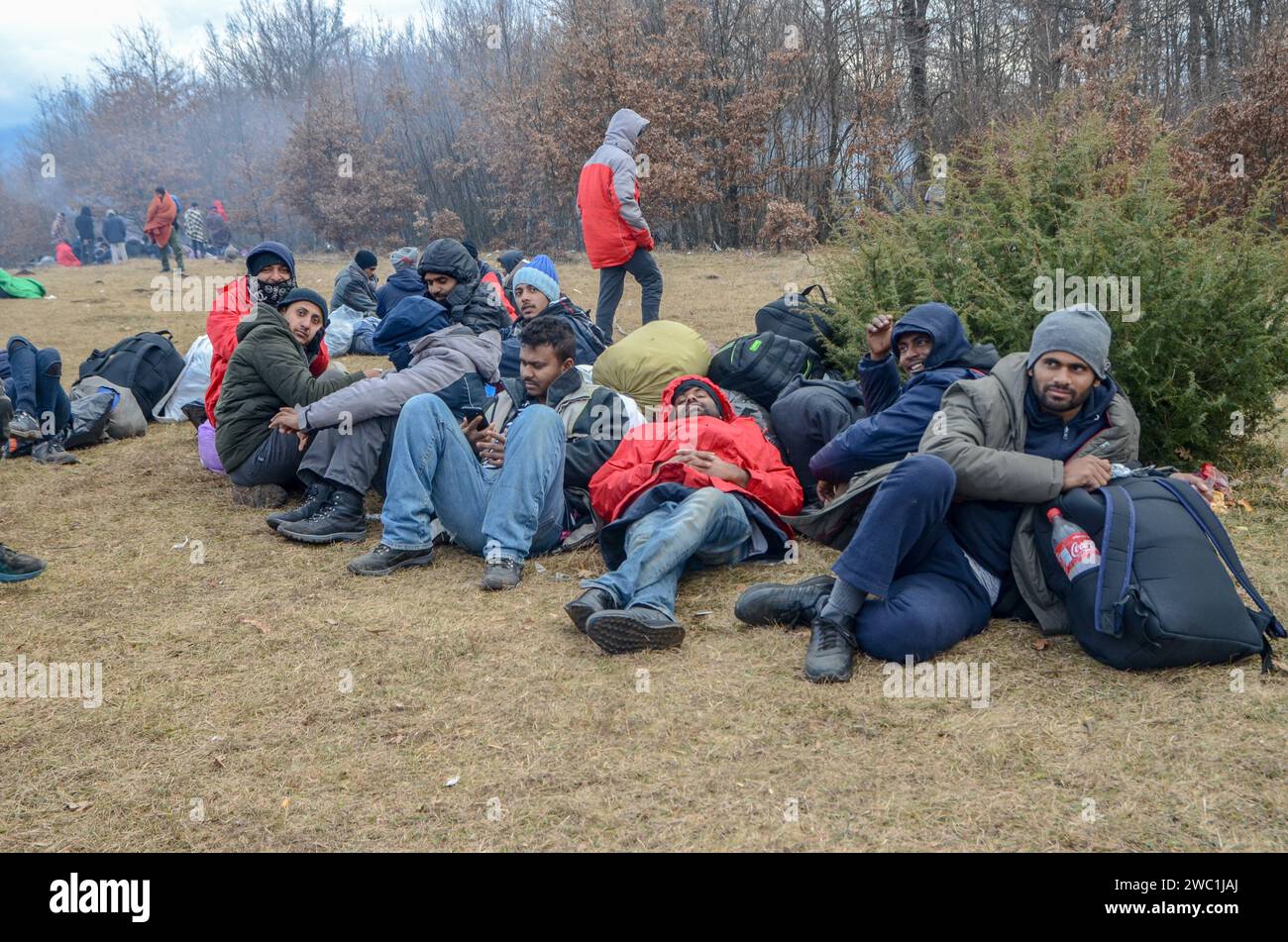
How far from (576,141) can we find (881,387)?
16.9 meters

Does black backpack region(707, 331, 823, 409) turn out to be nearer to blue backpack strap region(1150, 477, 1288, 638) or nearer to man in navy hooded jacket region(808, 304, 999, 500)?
man in navy hooded jacket region(808, 304, 999, 500)

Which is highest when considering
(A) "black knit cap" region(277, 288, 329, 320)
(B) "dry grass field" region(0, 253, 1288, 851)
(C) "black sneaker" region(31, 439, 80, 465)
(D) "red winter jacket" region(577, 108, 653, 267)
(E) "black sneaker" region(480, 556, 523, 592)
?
(D) "red winter jacket" region(577, 108, 653, 267)

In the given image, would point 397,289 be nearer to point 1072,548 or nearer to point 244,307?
point 244,307

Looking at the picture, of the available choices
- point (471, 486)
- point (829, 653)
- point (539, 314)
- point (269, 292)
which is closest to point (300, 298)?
point (269, 292)

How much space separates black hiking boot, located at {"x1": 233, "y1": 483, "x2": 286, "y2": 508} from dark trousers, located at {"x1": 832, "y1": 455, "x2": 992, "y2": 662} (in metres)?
3.58

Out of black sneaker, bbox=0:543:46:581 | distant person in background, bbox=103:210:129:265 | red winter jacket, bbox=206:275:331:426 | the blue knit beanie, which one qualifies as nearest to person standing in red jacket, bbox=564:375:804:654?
the blue knit beanie

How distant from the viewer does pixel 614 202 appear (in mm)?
9102

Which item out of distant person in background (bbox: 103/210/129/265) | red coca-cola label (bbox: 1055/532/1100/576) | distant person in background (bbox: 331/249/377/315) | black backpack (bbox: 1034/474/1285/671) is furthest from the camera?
distant person in background (bbox: 103/210/129/265)

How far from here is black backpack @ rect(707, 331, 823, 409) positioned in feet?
19.4

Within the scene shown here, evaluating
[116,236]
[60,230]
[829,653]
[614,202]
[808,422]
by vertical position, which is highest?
[60,230]

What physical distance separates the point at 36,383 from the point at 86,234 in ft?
84.5

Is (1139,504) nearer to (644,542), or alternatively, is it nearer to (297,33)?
(644,542)

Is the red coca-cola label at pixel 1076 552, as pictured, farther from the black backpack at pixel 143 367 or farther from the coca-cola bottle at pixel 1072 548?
the black backpack at pixel 143 367
